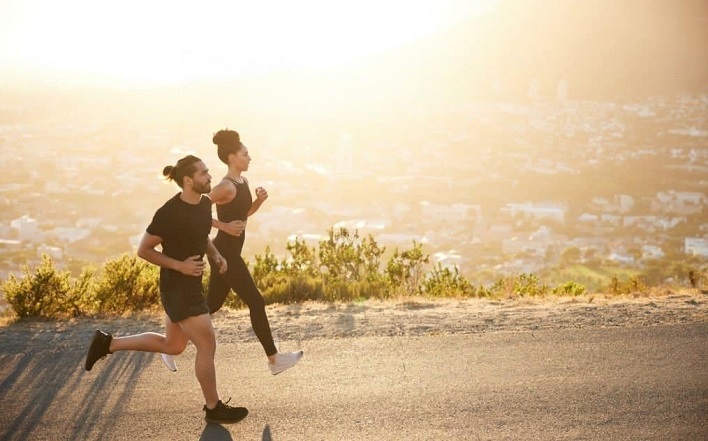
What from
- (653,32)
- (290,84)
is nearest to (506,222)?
(290,84)

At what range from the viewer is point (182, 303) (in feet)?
14.3

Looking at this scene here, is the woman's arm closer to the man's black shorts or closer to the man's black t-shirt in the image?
the man's black t-shirt

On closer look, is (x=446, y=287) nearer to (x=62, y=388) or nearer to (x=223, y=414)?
(x=223, y=414)

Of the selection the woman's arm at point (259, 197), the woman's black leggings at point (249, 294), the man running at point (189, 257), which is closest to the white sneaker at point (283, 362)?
the woman's black leggings at point (249, 294)

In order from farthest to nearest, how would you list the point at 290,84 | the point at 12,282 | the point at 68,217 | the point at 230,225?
1. the point at 290,84
2. the point at 68,217
3. the point at 12,282
4. the point at 230,225

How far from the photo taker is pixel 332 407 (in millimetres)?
4621

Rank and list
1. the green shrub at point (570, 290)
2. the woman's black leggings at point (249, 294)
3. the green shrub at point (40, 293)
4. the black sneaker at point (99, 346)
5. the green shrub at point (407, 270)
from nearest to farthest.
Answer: the black sneaker at point (99, 346), the woman's black leggings at point (249, 294), the green shrub at point (40, 293), the green shrub at point (570, 290), the green shrub at point (407, 270)

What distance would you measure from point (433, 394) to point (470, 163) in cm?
6313

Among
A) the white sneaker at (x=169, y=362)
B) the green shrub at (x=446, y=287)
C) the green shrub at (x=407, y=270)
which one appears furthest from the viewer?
the green shrub at (x=407, y=270)

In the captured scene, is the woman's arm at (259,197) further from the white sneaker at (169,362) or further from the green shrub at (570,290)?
the green shrub at (570,290)

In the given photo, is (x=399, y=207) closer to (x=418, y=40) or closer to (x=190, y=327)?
(x=190, y=327)

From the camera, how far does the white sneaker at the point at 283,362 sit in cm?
524

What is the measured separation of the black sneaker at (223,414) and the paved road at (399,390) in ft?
0.19

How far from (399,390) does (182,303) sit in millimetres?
1751
